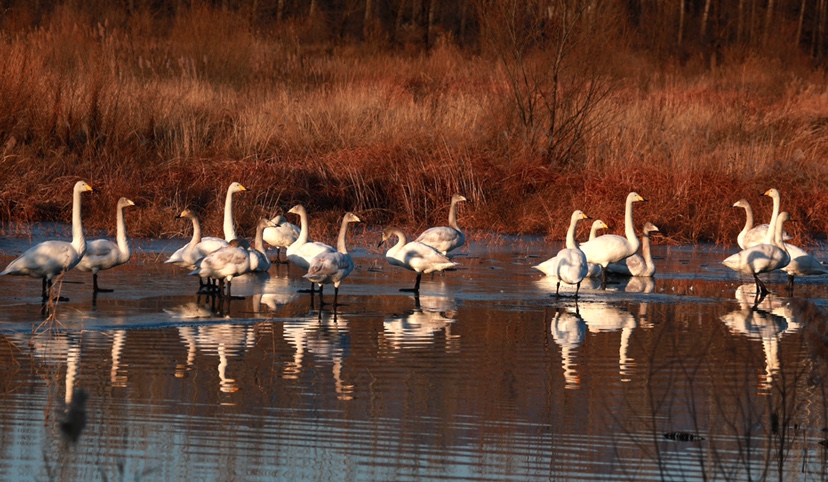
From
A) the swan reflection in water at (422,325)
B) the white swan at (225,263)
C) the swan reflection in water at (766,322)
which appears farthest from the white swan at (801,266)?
the white swan at (225,263)

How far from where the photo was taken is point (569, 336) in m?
9.16

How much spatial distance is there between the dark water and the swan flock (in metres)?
0.28

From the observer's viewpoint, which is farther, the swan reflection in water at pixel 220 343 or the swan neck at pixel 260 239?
the swan neck at pixel 260 239

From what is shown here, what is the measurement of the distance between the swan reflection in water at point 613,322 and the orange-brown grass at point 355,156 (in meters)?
5.33

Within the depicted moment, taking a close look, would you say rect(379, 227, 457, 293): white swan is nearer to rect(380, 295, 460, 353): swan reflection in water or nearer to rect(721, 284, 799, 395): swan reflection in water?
rect(380, 295, 460, 353): swan reflection in water

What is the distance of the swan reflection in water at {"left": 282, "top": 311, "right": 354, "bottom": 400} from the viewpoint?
292 inches

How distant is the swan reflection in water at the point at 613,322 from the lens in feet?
27.0

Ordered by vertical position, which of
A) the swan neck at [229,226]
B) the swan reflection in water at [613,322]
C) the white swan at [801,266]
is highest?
the swan neck at [229,226]

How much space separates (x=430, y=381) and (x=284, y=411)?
1.15 m

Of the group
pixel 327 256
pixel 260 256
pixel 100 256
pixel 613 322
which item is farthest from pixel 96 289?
pixel 613 322

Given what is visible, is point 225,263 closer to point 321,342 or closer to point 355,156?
point 321,342

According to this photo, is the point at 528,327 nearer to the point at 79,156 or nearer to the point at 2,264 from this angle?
the point at 2,264

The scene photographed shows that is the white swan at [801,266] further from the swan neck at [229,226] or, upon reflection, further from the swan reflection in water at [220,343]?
the swan reflection in water at [220,343]

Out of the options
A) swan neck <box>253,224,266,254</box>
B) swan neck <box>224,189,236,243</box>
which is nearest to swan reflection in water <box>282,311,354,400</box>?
swan neck <box>253,224,266,254</box>
